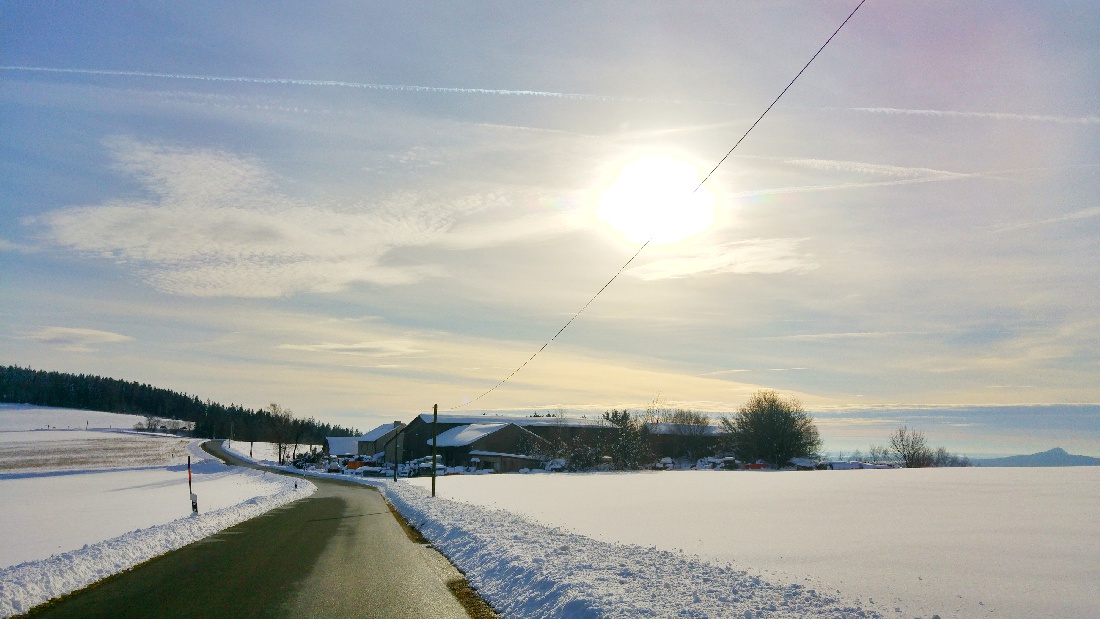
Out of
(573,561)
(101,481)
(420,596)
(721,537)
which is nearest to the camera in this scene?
(420,596)

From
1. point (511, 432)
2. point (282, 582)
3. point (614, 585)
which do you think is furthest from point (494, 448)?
point (614, 585)

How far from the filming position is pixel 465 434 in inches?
4323

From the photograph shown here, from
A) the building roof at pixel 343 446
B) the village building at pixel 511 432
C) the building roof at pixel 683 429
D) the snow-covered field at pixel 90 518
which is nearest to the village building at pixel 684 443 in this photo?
the building roof at pixel 683 429

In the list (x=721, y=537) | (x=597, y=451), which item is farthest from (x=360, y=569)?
(x=597, y=451)

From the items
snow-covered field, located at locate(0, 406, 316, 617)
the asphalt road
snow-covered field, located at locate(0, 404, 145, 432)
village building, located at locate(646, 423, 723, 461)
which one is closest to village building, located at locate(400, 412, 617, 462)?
village building, located at locate(646, 423, 723, 461)

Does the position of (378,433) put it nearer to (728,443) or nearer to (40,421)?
(728,443)

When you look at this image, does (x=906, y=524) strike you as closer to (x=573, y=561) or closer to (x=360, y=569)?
(x=573, y=561)

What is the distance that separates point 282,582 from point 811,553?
1220 centimetres

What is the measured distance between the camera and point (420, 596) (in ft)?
38.3

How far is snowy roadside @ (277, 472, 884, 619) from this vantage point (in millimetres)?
10367

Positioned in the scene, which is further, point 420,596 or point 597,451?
point 597,451

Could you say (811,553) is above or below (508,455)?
above

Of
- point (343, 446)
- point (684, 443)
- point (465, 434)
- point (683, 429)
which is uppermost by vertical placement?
point (683, 429)

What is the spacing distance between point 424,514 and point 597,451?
7144cm
